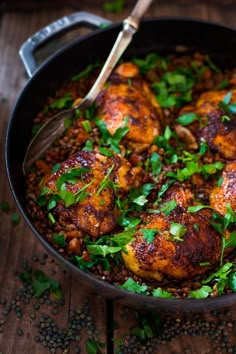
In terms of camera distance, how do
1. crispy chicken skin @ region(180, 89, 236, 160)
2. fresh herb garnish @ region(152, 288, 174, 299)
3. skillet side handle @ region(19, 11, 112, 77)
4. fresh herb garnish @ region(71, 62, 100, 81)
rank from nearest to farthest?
fresh herb garnish @ region(152, 288, 174, 299)
crispy chicken skin @ region(180, 89, 236, 160)
skillet side handle @ region(19, 11, 112, 77)
fresh herb garnish @ region(71, 62, 100, 81)

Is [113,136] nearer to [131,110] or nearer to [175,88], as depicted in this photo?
[131,110]

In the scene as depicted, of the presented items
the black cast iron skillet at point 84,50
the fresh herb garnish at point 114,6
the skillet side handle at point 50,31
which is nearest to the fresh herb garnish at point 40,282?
the black cast iron skillet at point 84,50

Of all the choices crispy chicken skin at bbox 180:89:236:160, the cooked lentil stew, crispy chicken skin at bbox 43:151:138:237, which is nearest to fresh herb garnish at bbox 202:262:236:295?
the cooked lentil stew

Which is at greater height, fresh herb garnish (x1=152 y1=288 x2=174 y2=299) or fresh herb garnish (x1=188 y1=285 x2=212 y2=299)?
fresh herb garnish (x1=152 y1=288 x2=174 y2=299)

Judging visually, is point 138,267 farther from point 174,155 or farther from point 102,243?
point 174,155

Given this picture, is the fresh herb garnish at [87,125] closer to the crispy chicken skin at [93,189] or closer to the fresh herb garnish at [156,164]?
the crispy chicken skin at [93,189]

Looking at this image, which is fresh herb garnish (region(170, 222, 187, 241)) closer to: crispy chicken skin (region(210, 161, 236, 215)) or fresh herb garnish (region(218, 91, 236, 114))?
crispy chicken skin (region(210, 161, 236, 215))

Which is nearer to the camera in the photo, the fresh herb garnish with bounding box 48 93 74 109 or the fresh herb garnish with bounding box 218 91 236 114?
the fresh herb garnish with bounding box 218 91 236 114

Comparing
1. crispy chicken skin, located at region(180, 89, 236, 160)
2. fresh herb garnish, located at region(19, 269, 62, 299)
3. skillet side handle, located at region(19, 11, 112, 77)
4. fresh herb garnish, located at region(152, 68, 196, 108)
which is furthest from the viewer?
fresh herb garnish, located at region(152, 68, 196, 108)

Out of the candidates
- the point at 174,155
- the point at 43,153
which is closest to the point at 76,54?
the point at 43,153
